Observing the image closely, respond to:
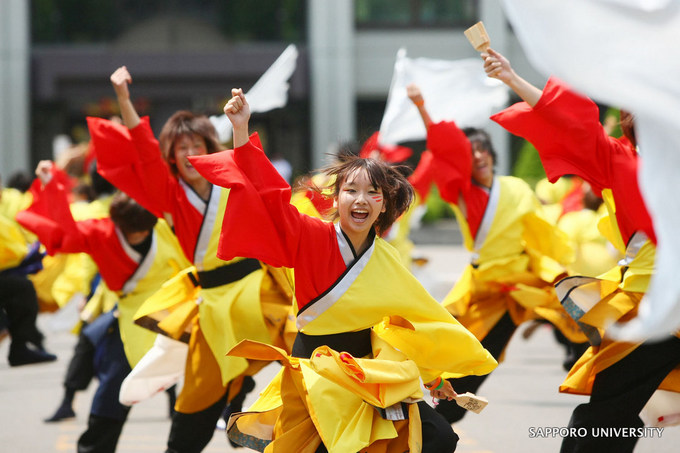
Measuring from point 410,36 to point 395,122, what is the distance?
53.4 ft

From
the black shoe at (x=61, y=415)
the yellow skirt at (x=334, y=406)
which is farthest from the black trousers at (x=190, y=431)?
the black shoe at (x=61, y=415)

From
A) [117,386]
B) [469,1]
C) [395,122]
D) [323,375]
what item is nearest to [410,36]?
[469,1]

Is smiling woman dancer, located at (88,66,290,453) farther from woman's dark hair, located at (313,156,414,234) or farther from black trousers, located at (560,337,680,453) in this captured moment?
black trousers, located at (560,337,680,453)

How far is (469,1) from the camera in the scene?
22.2 metres

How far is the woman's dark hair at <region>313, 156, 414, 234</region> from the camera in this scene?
3.75m

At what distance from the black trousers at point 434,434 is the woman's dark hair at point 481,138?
2.46 m

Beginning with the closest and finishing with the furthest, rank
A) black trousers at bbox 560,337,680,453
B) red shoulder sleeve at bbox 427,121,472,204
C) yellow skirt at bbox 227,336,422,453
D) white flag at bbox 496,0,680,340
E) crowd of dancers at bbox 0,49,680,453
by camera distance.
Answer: white flag at bbox 496,0,680,340, yellow skirt at bbox 227,336,422,453, crowd of dancers at bbox 0,49,680,453, black trousers at bbox 560,337,680,453, red shoulder sleeve at bbox 427,121,472,204

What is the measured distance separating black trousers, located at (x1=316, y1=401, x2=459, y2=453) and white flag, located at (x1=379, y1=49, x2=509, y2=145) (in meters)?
2.75

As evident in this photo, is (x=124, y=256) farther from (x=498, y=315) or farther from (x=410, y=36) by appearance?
(x=410, y=36)

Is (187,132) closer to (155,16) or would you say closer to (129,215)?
(129,215)

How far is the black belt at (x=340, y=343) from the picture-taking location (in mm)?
3633

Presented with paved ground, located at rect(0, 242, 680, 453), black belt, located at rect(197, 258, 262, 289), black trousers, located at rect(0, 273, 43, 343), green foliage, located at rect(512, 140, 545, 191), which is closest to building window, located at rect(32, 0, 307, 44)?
green foliage, located at rect(512, 140, 545, 191)

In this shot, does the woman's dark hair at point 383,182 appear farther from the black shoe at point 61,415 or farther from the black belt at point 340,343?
the black shoe at point 61,415

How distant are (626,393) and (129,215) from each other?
257 cm
